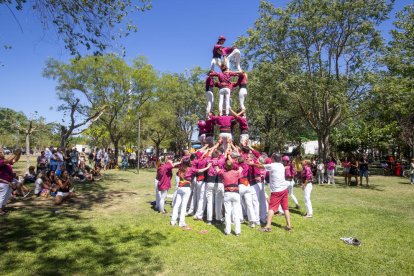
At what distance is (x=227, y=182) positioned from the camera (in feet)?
24.3

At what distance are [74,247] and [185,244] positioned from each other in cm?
244

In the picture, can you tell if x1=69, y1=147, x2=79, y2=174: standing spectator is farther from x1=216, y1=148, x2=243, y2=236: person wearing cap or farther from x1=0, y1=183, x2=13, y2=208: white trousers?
x1=216, y1=148, x2=243, y2=236: person wearing cap

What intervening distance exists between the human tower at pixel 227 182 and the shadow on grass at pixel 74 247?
173cm

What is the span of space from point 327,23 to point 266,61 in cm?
469

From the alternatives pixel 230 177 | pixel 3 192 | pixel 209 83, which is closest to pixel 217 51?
pixel 209 83

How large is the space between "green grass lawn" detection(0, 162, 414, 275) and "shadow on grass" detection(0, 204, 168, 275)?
2 centimetres

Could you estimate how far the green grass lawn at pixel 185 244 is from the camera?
5.44 m

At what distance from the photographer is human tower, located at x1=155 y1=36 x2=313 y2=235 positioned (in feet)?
25.0

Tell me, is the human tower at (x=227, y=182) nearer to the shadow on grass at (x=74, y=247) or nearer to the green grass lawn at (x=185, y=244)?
the green grass lawn at (x=185, y=244)

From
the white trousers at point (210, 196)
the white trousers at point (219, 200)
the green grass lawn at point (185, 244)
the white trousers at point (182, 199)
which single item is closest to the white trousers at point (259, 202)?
the green grass lawn at point (185, 244)

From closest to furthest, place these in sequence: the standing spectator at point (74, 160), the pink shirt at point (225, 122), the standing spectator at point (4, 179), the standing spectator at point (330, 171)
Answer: the standing spectator at point (4, 179) < the pink shirt at point (225, 122) < the standing spectator at point (74, 160) < the standing spectator at point (330, 171)

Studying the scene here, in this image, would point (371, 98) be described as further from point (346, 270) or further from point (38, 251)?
point (38, 251)

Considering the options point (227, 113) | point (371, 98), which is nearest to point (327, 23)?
point (371, 98)

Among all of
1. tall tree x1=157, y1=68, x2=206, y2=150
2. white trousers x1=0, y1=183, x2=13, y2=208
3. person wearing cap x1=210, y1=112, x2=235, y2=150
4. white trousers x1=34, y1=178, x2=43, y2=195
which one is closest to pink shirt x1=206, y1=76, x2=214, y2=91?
person wearing cap x1=210, y1=112, x2=235, y2=150
